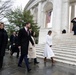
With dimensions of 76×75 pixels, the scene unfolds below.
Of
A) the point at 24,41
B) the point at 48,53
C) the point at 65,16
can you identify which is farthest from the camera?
the point at 65,16

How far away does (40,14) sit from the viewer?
32.5 metres

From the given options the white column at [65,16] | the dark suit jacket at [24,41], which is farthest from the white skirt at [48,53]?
the white column at [65,16]

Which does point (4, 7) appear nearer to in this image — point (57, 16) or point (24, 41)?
point (57, 16)

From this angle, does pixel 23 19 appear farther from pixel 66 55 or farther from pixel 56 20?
pixel 66 55

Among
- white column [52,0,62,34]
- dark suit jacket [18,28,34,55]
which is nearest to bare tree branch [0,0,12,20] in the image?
white column [52,0,62,34]

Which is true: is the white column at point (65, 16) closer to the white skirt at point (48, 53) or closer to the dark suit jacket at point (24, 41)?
the white skirt at point (48, 53)

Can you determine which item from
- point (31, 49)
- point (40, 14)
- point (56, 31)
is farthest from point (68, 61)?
point (40, 14)

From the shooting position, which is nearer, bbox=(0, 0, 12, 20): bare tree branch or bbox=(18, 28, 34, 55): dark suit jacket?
bbox=(18, 28, 34, 55): dark suit jacket

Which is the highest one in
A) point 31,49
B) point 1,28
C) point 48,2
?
point 48,2

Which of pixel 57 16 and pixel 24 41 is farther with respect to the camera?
pixel 57 16

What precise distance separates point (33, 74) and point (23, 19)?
2269 cm

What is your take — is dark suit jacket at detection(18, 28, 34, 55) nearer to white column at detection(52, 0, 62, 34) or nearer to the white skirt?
the white skirt

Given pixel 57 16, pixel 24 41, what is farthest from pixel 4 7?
pixel 24 41

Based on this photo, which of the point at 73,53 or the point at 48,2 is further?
the point at 48,2
